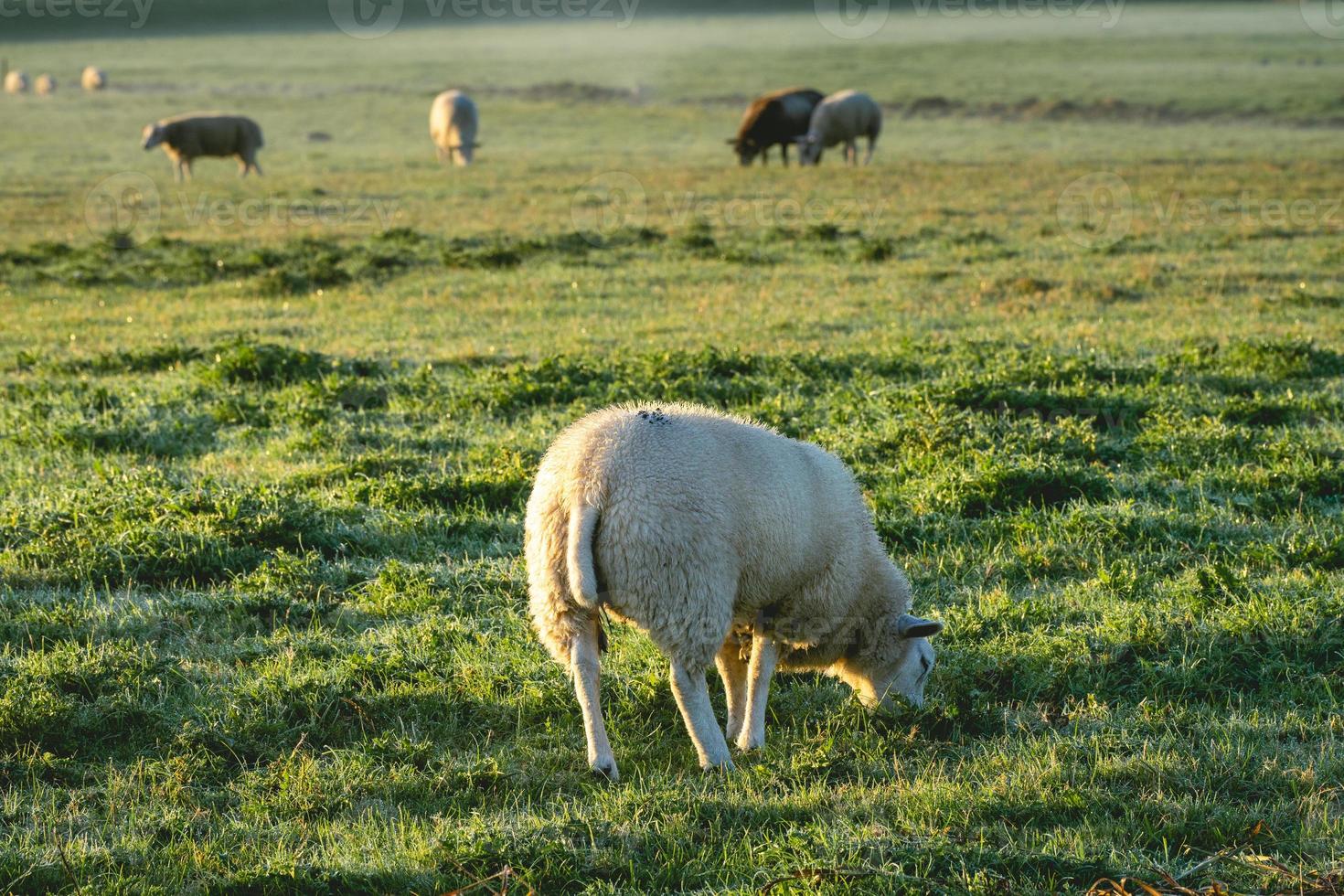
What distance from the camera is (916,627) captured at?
17.9ft

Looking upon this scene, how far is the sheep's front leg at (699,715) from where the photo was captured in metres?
5.08

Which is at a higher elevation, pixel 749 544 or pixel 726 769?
pixel 749 544

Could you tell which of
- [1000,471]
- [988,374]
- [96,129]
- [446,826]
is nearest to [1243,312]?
[988,374]

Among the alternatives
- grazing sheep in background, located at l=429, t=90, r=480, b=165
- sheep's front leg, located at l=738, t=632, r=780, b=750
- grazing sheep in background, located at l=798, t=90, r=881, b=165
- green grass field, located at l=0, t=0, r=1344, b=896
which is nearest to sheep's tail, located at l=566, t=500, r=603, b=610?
green grass field, located at l=0, t=0, r=1344, b=896

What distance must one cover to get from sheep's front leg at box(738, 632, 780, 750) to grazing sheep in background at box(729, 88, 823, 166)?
31.7m

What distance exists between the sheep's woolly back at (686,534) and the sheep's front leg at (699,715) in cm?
9

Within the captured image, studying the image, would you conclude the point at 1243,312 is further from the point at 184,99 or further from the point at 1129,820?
the point at 184,99

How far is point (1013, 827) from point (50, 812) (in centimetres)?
339

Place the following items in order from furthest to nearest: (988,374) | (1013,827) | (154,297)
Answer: (154,297)
(988,374)
(1013,827)

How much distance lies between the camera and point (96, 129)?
4738cm
